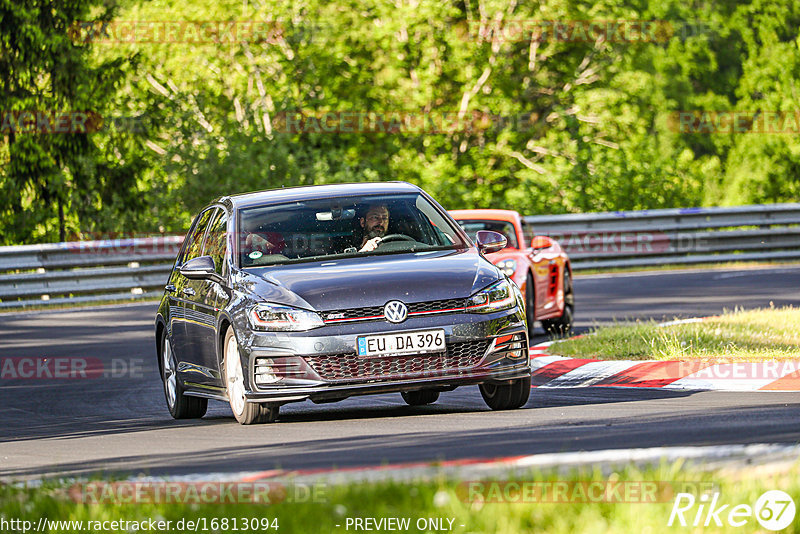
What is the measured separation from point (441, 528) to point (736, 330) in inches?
334

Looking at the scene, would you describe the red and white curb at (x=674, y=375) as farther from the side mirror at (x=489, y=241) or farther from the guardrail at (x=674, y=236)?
the guardrail at (x=674, y=236)

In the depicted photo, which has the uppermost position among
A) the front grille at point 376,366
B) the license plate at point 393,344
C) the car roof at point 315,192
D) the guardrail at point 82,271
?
the car roof at point 315,192

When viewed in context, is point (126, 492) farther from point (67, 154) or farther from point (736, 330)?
point (67, 154)

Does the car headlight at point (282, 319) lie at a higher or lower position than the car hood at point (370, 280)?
lower

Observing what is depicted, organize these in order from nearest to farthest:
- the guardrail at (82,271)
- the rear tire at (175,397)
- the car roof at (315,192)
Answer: the car roof at (315,192), the rear tire at (175,397), the guardrail at (82,271)

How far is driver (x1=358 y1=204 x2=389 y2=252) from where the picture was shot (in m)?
9.98

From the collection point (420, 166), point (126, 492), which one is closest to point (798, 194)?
point (420, 166)

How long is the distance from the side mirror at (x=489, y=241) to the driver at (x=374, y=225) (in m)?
0.69

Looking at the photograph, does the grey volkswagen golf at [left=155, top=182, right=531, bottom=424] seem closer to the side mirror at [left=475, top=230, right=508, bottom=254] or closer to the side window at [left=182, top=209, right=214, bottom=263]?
the side mirror at [left=475, top=230, right=508, bottom=254]

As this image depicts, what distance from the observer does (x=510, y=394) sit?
31.4 ft

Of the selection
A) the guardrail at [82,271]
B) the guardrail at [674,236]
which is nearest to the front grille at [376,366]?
the guardrail at [82,271]

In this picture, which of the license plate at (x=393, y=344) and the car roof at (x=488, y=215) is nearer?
the license plate at (x=393, y=344)

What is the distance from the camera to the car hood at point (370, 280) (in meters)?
8.91

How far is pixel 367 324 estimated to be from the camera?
8859 mm
